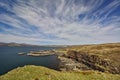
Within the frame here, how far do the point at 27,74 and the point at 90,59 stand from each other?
3840 inches

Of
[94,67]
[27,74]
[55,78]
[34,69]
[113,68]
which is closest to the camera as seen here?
[55,78]

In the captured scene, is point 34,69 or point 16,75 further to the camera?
point 34,69

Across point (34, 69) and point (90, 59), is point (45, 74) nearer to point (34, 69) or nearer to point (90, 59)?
point (34, 69)

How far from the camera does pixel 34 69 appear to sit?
2250 cm

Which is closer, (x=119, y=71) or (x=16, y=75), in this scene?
(x=16, y=75)

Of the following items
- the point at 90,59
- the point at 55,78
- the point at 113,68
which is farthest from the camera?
the point at 90,59

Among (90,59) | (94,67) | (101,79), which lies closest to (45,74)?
(101,79)

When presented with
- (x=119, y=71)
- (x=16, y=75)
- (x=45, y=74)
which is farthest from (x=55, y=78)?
(x=119, y=71)

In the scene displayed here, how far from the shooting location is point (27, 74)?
2028cm

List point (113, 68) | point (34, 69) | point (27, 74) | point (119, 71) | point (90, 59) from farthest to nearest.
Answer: point (90, 59) < point (113, 68) < point (119, 71) < point (34, 69) < point (27, 74)

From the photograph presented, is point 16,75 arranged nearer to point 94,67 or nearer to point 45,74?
point 45,74

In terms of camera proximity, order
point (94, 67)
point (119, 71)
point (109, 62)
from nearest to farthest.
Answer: point (119, 71)
point (109, 62)
point (94, 67)

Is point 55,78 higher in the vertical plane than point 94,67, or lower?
higher

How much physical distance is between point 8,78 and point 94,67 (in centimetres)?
8756
